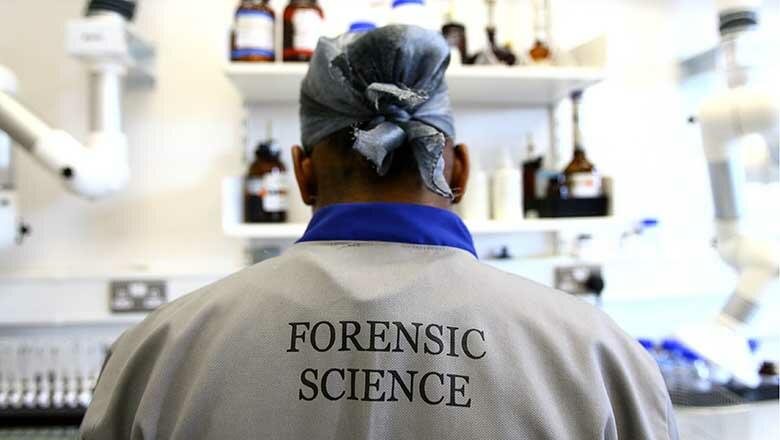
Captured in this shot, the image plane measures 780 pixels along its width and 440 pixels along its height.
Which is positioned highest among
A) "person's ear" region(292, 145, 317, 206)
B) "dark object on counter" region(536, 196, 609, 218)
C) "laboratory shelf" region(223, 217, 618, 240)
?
"person's ear" region(292, 145, 317, 206)

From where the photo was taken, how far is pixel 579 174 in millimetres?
1554

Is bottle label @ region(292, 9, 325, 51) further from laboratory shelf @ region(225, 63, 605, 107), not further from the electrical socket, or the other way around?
the electrical socket

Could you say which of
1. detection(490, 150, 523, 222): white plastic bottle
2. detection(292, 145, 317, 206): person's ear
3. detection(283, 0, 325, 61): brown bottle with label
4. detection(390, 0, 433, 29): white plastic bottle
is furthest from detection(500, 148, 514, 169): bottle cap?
detection(292, 145, 317, 206): person's ear

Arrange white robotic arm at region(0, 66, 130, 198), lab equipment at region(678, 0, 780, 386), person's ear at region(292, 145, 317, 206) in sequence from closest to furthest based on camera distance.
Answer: person's ear at region(292, 145, 317, 206) < lab equipment at region(678, 0, 780, 386) < white robotic arm at region(0, 66, 130, 198)

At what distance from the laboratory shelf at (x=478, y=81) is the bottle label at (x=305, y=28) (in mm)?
60

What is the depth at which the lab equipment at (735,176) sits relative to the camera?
1.18 m

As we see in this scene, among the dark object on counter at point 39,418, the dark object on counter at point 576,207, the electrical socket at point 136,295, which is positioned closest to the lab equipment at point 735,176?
the dark object on counter at point 576,207

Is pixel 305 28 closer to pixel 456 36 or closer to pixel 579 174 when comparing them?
pixel 456 36

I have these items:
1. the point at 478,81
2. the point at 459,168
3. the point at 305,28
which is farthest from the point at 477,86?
the point at 459,168

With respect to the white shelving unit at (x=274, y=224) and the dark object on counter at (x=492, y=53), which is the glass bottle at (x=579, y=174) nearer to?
the white shelving unit at (x=274, y=224)

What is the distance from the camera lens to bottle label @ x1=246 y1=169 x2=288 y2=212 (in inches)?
58.1

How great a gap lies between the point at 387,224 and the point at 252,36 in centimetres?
88

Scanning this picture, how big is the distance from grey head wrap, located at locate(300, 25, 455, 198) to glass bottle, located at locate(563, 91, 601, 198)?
2.90 ft

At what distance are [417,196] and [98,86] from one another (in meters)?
1.11
